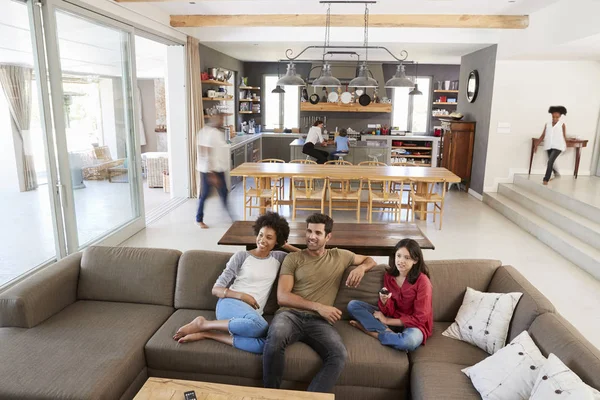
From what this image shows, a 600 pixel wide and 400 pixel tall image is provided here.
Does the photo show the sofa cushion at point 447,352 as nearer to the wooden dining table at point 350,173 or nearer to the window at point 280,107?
the wooden dining table at point 350,173

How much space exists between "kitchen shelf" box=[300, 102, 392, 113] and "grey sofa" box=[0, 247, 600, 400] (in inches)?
322

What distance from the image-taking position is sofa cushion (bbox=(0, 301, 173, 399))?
6.84ft

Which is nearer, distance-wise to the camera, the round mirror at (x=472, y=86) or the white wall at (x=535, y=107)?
the white wall at (x=535, y=107)

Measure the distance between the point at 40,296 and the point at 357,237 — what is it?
2.36 meters

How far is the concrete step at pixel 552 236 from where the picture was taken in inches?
186

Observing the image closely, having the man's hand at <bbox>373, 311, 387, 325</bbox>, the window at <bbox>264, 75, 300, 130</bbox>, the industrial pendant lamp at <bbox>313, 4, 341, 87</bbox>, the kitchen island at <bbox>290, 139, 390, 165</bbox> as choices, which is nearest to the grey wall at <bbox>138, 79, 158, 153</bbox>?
the window at <bbox>264, 75, 300, 130</bbox>

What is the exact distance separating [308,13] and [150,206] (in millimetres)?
3985

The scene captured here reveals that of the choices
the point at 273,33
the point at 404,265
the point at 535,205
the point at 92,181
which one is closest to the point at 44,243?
the point at 92,181

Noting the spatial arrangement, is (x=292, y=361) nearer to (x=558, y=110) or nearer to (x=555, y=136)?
(x=555, y=136)

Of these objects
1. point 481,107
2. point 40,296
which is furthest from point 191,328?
point 481,107

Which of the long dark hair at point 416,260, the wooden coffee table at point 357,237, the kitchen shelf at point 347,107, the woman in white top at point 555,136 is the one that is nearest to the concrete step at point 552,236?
the woman in white top at point 555,136

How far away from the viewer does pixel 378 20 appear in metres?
6.50

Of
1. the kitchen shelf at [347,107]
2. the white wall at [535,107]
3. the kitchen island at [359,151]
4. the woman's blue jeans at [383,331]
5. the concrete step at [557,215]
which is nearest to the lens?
the woman's blue jeans at [383,331]

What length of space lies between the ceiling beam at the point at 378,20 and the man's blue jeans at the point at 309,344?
5.26 metres
